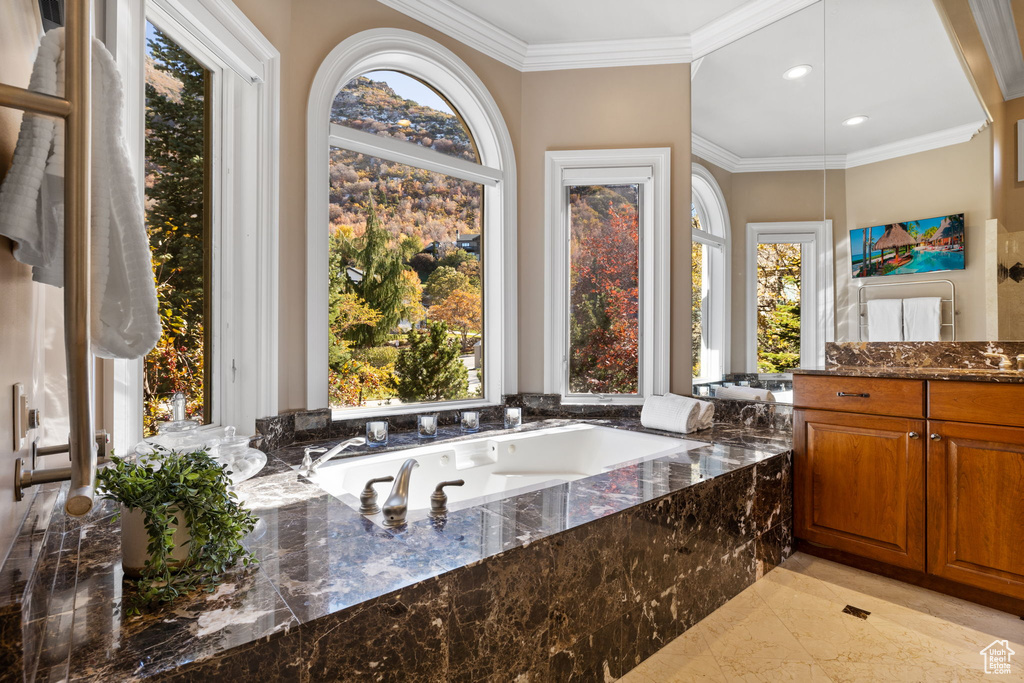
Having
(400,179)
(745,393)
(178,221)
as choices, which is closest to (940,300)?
(745,393)

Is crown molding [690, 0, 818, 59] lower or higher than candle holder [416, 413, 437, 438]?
higher

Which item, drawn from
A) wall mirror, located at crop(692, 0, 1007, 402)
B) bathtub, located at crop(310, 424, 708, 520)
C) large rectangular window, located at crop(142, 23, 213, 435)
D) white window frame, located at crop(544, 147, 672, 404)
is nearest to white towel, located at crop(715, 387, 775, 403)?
wall mirror, located at crop(692, 0, 1007, 402)

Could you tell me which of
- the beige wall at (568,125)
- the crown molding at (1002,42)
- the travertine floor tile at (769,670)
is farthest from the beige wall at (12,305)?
the crown molding at (1002,42)

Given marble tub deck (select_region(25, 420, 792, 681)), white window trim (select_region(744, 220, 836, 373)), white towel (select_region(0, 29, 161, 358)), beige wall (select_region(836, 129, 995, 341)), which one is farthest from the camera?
white window trim (select_region(744, 220, 836, 373))

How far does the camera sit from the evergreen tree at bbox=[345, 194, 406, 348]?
8.80ft

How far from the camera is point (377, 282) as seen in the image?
2744 millimetres

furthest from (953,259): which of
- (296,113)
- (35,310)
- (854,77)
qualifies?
(35,310)

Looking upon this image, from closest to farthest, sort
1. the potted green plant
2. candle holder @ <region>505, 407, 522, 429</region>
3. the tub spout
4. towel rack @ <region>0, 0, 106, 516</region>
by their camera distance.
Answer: towel rack @ <region>0, 0, 106, 516</region>
the potted green plant
the tub spout
candle holder @ <region>505, 407, 522, 429</region>

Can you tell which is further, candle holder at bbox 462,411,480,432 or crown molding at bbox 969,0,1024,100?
candle holder at bbox 462,411,480,432

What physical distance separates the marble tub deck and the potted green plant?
2.1 inches

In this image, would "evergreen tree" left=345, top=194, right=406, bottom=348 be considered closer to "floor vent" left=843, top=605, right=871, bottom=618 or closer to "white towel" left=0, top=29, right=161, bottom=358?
"white towel" left=0, top=29, right=161, bottom=358

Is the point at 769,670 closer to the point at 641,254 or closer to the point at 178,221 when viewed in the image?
the point at 641,254

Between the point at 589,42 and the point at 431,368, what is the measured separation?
211cm

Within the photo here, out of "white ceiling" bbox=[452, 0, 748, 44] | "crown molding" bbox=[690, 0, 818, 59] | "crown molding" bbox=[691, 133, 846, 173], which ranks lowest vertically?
"crown molding" bbox=[691, 133, 846, 173]
